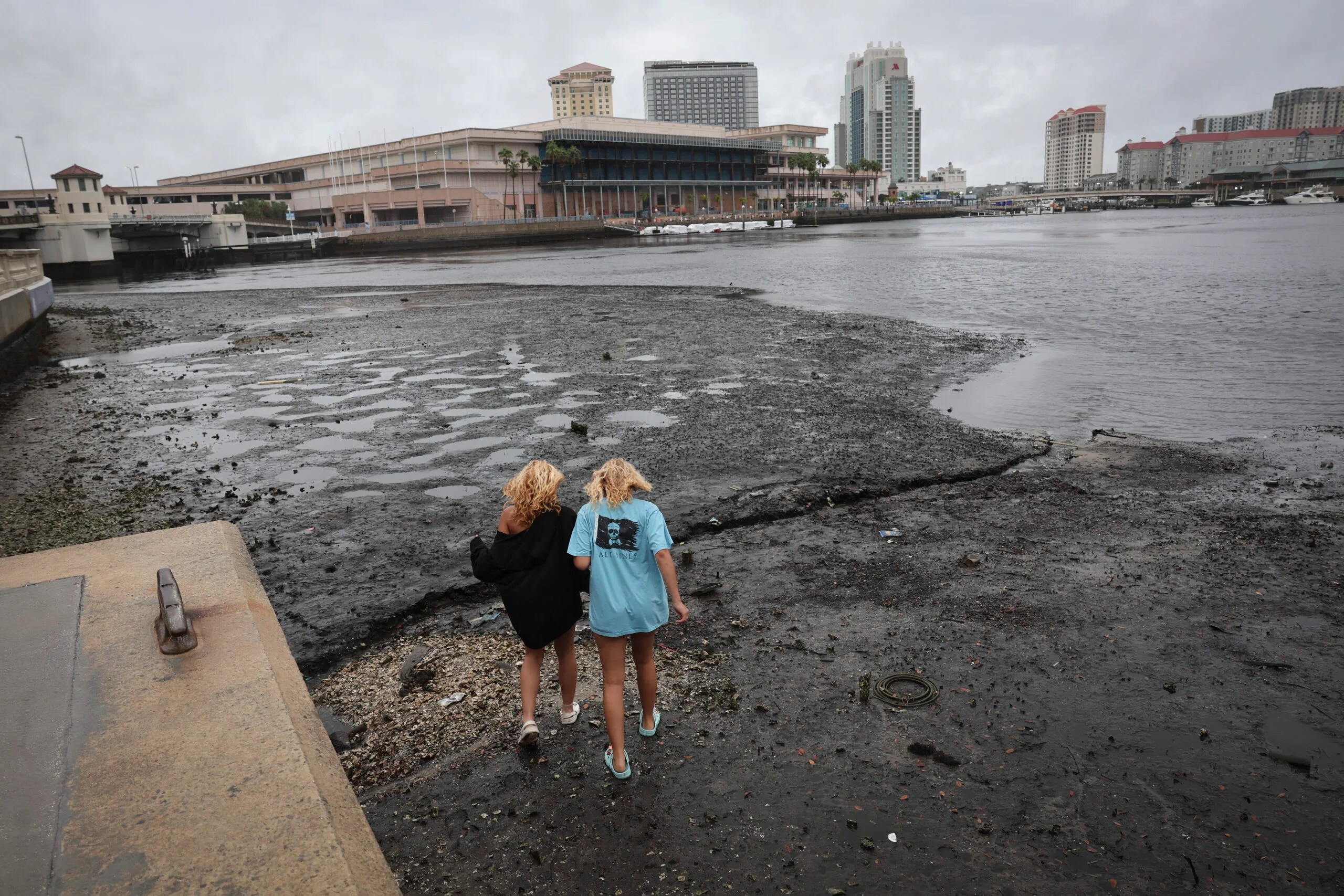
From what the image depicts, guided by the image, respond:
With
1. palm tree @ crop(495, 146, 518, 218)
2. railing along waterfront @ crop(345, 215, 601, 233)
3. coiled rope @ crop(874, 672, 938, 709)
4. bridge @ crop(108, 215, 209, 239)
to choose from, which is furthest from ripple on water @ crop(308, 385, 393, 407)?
palm tree @ crop(495, 146, 518, 218)

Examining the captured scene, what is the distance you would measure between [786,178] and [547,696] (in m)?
172

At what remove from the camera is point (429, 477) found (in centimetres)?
922

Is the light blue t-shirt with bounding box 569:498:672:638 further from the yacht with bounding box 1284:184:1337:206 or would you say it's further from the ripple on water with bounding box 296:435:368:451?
the yacht with bounding box 1284:184:1337:206

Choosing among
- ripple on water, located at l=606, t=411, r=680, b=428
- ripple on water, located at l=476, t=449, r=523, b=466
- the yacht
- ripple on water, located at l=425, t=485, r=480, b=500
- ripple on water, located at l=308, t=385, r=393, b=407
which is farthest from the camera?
the yacht

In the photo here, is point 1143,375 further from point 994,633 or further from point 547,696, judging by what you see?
point 547,696

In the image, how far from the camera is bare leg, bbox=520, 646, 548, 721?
4.50 m

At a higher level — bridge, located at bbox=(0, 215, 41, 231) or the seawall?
bridge, located at bbox=(0, 215, 41, 231)

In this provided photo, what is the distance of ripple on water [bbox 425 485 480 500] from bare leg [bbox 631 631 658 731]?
14.9 feet

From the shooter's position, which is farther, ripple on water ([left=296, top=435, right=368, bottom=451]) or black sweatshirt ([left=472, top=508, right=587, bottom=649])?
ripple on water ([left=296, top=435, right=368, bottom=451])

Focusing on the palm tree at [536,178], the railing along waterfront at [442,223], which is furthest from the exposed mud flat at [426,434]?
the palm tree at [536,178]

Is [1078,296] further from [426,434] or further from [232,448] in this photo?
[232,448]

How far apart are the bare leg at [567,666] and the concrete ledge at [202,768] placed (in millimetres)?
1267

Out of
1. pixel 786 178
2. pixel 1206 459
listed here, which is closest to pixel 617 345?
pixel 1206 459

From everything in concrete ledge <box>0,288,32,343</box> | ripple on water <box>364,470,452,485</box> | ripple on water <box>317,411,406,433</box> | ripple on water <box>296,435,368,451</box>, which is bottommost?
ripple on water <box>364,470,452,485</box>
